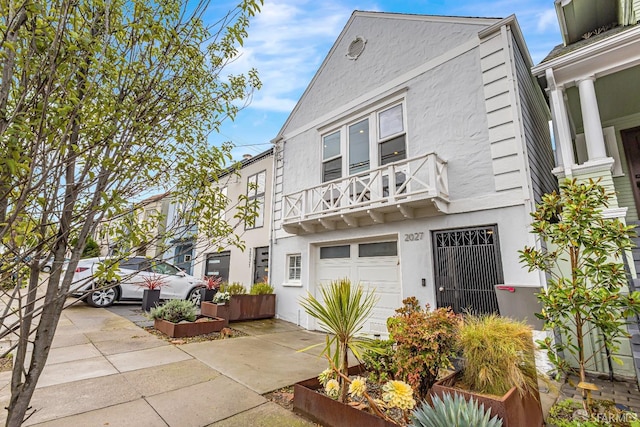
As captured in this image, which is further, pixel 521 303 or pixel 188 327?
pixel 188 327

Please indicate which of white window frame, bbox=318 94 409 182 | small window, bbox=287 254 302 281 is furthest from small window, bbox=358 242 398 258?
small window, bbox=287 254 302 281

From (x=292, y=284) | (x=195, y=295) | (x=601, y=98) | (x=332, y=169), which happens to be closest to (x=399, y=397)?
(x=292, y=284)

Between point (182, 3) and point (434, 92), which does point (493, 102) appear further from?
point (182, 3)

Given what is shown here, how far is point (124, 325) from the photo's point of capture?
6934 mm

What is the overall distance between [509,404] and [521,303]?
210 cm

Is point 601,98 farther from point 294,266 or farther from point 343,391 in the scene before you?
point 294,266

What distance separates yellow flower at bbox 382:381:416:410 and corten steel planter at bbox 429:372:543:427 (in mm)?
245

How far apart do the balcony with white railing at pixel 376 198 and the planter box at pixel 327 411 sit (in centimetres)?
373

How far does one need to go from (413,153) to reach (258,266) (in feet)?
21.4

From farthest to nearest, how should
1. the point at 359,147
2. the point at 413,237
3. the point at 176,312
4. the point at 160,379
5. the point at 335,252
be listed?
1. the point at 335,252
2. the point at 359,147
3. the point at 176,312
4. the point at 413,237
5. the point at 160,379

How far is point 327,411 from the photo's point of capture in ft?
9.53

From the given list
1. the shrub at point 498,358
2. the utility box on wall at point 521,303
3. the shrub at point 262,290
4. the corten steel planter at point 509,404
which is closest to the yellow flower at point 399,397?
the corten steel planter at point 509,404

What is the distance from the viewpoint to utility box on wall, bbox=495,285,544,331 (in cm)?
389

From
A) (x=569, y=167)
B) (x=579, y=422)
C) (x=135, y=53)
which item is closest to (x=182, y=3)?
(x=135, y=53)
